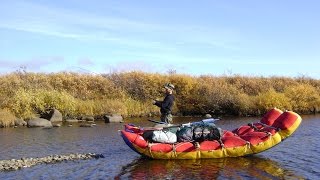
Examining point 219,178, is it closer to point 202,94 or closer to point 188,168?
point 188,168

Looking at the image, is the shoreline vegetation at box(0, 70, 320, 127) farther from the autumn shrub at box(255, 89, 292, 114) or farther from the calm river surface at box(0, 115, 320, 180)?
the calm river surface at box(0, 115, 320, 180)

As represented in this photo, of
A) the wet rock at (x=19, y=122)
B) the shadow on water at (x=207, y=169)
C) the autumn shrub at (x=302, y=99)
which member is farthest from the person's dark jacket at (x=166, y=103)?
the autumn shrub at (x=302, y=99)

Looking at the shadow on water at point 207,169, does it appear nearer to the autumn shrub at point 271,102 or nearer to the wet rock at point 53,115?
the wet rock at point 53,115

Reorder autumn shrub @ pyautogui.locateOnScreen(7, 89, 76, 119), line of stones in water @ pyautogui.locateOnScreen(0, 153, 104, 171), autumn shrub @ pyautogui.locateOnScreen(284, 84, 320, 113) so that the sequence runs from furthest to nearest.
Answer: autumn shrub @ pyautogui.locateOnScreen(284, 84, 320, 113) < autumn shrub @ pyautogui.locateOnScreen(7, 89, 76, 119) < line of stones in water @ pyautogui.locateOnScreen(0, 153, 104, 171)

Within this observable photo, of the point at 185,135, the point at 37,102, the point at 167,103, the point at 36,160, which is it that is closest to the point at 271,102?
the point at 37,102

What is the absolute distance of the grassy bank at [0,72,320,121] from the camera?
32062mm

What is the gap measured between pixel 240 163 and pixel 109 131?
36.1 ft

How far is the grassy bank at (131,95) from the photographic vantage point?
3206 cm

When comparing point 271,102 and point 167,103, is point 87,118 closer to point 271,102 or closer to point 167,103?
point 271,102

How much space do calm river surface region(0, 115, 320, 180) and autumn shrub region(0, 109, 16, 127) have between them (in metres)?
5.30

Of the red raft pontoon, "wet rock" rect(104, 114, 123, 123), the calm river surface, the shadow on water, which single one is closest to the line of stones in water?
the calm river surface

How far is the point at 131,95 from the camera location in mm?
38031

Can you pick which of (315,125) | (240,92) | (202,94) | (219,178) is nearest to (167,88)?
(219,178)

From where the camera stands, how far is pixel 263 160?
16.8 meters
